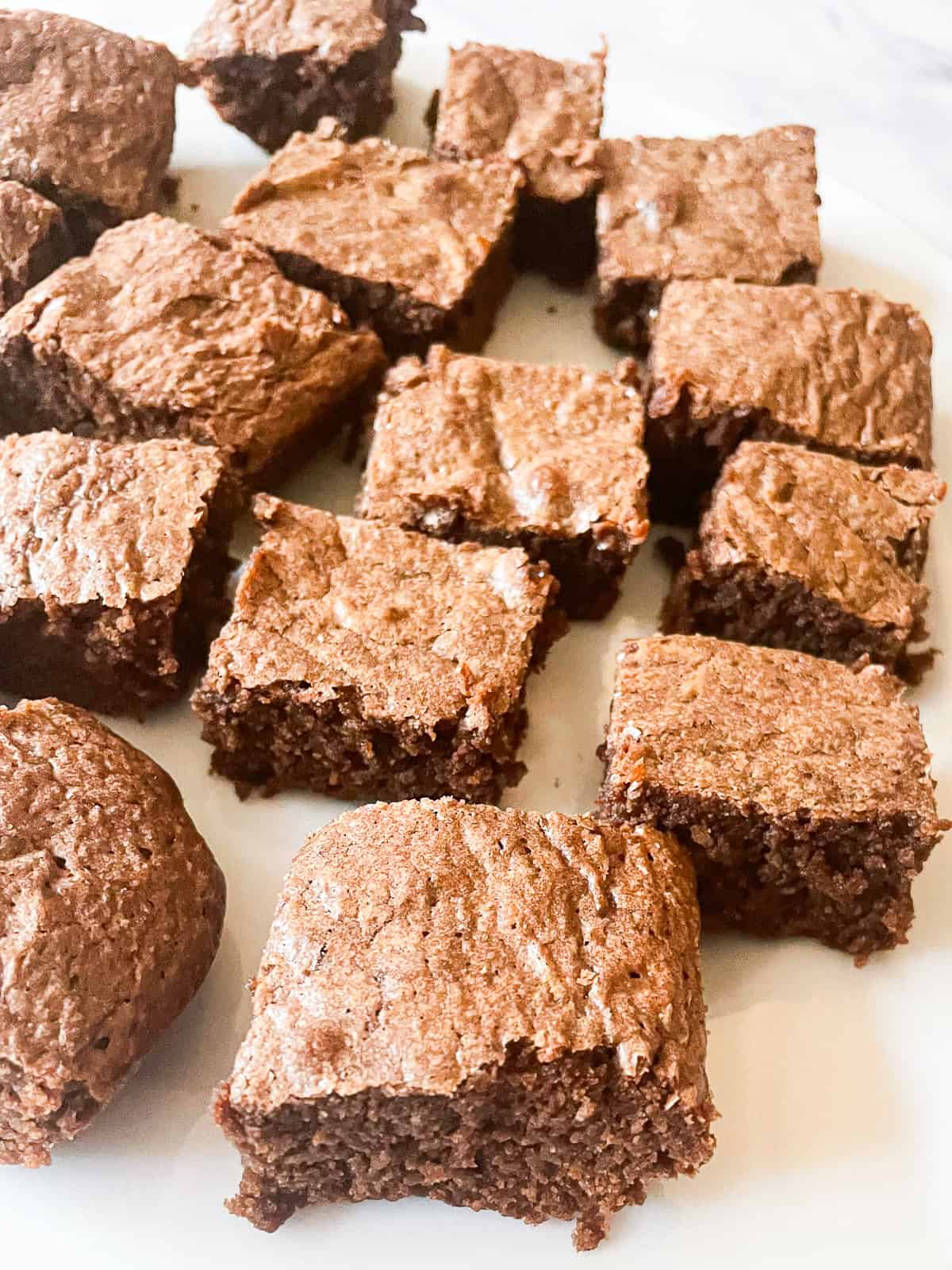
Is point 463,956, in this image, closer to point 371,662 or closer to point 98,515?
point 371,662

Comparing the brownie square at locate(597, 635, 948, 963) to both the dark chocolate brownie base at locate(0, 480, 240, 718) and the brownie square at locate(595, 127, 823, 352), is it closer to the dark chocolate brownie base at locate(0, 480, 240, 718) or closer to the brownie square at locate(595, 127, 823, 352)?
the dark chocolate brownie base at locate(0, 480, 240, 718)

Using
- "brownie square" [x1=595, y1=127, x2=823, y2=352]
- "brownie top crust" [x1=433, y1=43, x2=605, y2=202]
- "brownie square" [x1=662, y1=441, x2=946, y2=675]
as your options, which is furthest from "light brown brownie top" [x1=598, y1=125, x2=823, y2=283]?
"brownie square" [x1=662, y1=441, x2=946, y2=675]

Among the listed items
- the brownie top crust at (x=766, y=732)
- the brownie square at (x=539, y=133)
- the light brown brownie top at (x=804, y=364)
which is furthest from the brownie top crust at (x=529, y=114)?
the brownie top crust at (x=766, y=732)

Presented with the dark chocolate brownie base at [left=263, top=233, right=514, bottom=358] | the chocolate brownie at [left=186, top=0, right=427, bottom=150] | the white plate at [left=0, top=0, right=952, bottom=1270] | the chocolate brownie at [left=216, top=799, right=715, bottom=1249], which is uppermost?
the chocolate brownie at [left=186, top=0, right=427, bottom=150]

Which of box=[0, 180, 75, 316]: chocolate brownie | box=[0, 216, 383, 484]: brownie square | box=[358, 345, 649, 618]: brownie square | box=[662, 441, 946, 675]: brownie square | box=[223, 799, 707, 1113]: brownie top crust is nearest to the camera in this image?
box=[223, 799, 707, 1113]: brownie top crust

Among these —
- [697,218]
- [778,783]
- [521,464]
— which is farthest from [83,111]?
[778,783]

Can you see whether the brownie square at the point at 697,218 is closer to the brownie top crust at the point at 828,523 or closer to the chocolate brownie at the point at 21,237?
the brownie top crust at the point at 828,523
